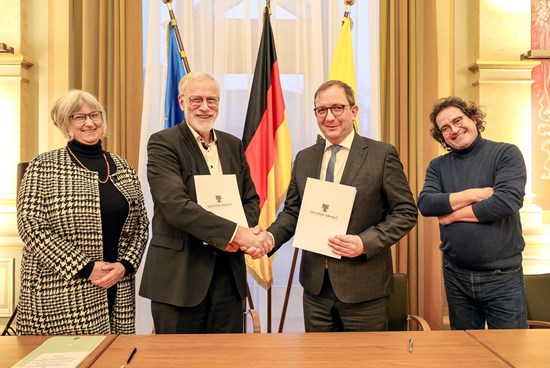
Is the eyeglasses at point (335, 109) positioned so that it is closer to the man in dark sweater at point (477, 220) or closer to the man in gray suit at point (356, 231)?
the man in gray suit at point (356, 231)

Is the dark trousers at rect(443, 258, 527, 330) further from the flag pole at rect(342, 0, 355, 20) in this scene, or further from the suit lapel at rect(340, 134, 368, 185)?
the flag pole at rect(342, 0, 355, 20)

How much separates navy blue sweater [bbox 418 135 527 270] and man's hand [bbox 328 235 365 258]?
511mm

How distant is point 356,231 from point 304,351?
2.66ft

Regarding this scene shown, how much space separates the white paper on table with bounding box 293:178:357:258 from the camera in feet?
7.75

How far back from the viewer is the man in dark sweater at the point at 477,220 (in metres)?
2.47

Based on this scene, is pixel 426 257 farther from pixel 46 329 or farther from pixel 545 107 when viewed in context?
pixel 46 329

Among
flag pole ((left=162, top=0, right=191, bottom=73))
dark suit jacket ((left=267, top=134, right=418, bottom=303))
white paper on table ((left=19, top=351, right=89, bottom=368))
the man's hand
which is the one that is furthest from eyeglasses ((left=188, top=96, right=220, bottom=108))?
flag pole ((left=162, top=0, right=191, bottom=73))

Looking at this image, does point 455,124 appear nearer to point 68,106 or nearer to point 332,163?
point 332,163

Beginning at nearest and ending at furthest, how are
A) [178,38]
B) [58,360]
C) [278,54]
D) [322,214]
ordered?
[58,360] → [322,214] → [178,38] → [278,54]

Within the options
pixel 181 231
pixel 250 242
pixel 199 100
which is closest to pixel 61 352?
pixel 181 231

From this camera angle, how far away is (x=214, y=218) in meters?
2.34

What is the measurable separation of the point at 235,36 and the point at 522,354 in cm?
321

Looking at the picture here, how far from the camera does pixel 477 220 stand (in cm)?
250

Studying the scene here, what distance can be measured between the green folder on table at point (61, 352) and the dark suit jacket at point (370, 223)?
100cm
